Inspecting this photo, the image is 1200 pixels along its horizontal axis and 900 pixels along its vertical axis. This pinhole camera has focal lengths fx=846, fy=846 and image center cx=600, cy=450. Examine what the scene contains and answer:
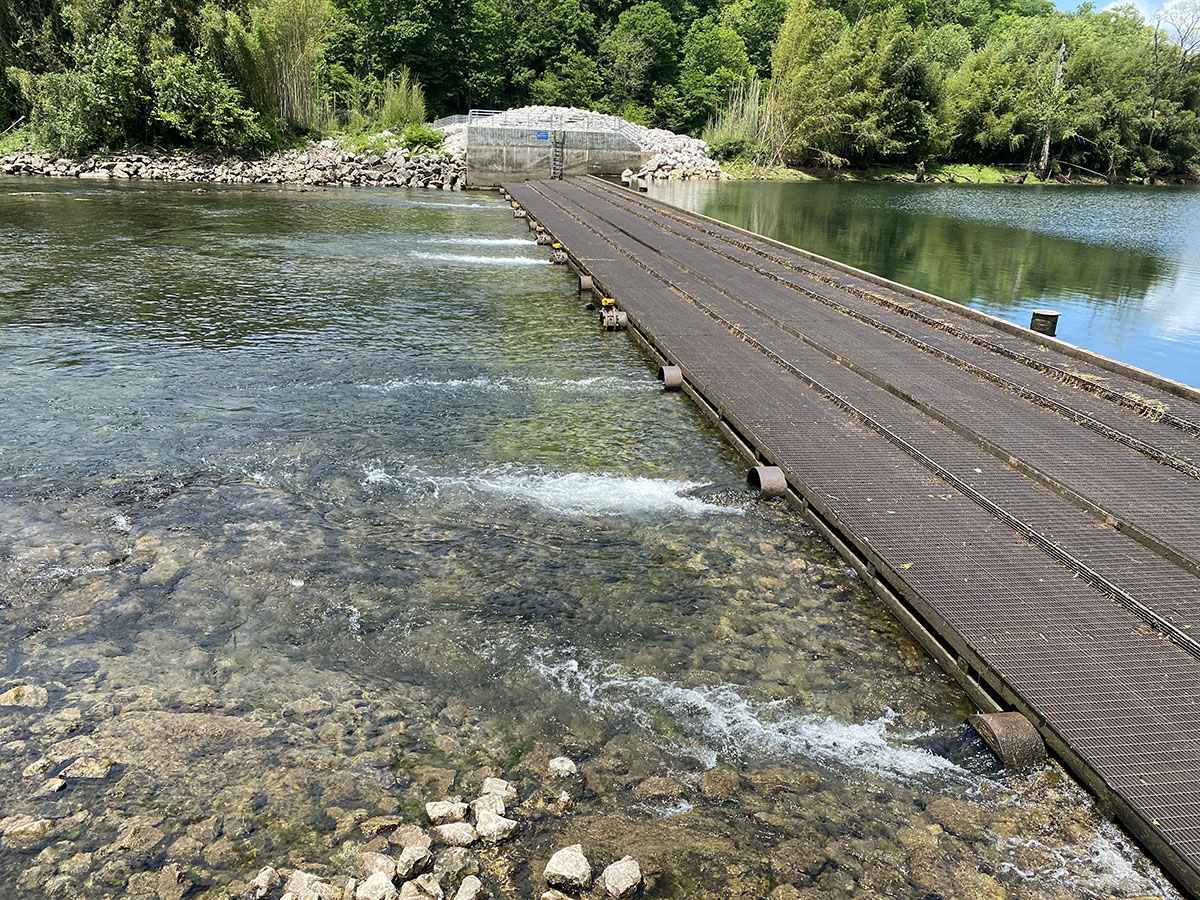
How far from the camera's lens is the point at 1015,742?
4.02 meters

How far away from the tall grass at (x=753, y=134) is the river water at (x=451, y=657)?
45967 millimetres

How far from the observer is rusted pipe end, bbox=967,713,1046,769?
13.1 ft

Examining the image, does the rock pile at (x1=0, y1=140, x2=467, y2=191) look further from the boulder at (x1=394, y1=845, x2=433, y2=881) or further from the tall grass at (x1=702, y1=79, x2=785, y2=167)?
the boulder at (x1=394, y1=845, x2=433, y2=881)

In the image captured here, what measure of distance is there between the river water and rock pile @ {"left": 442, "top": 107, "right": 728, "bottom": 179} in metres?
34.6

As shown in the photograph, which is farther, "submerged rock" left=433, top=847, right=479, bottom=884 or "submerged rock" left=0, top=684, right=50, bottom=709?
"submerged rock" left=0, top=684, right=50, bottom=709

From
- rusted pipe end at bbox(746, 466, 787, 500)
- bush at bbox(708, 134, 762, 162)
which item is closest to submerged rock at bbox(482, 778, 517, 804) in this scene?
rusted pipe end at bbox(746, 466, 787, 500)

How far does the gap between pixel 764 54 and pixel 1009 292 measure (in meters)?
69.3

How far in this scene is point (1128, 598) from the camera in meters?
5.07

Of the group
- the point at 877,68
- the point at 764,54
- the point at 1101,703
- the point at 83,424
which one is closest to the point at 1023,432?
the point at 1101,703

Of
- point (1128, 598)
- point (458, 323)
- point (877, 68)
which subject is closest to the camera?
point (1128, 598)

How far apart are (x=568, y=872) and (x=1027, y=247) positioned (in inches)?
946

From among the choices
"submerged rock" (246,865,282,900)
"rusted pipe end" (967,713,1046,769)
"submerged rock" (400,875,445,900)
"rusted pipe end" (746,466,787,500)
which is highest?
"rusted pipe end" (746,466,787,500)

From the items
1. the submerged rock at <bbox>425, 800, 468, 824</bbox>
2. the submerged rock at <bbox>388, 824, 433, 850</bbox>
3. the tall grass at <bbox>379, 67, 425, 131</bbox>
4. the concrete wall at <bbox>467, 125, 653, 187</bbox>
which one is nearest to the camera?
the submerged rock at <bbox>388, 824, 433, 850</bbox>

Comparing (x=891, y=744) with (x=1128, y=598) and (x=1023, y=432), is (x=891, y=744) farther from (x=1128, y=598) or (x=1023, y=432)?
(x=1023, y=432)
